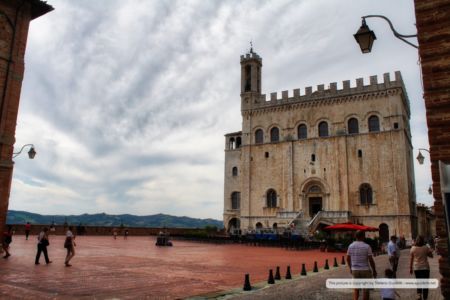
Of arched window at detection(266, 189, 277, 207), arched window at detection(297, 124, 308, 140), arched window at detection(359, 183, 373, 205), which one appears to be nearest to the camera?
arched window at detection(359, 183, 373, 205)

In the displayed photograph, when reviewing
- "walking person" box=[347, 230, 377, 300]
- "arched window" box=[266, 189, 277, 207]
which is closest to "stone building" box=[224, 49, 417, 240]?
"arched window" box=[266, 189, 277, 207]

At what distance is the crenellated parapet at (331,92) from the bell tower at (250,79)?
1.55ft

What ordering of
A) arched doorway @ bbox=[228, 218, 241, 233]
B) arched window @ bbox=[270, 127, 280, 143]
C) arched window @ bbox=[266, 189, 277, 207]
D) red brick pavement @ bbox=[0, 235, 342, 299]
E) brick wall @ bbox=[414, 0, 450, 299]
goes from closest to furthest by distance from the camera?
brick wall @ bbox=[414, 0, 450, 299]
red brick pavement @ bbox=[0, 235, 342, 299]
arched window @ bbox=[266, 189, 277, 207]
arched window @ bbox=[270, 127, 280, 143]
arched doorway @ bbox=[228, 218, 241, 233]

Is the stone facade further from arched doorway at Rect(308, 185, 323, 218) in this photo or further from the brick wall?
arched doorway at Rect(308, 185, 323, 218)

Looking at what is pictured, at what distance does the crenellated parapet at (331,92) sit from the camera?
1593 inches

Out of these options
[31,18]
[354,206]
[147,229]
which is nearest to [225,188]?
[147,229]

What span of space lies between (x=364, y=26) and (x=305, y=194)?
118ft

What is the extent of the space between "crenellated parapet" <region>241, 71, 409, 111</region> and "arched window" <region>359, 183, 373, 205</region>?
1030 centimetres

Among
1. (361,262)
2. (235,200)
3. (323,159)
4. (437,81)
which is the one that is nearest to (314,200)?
(323,159)

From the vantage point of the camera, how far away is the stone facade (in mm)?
16016

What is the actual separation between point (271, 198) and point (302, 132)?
8720 millimetres

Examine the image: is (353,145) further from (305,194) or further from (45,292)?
(45,292)

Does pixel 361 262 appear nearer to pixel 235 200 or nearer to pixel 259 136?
pixel 259 136

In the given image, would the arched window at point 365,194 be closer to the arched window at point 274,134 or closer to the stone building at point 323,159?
the stone building at point 323,159
